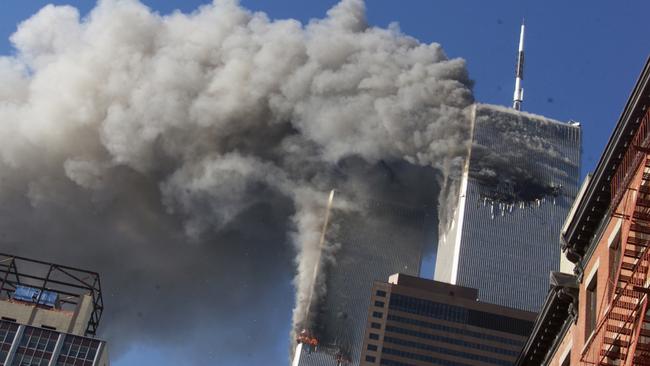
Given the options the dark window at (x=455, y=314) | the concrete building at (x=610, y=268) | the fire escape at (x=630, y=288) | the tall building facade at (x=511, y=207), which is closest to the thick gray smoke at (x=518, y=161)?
the tall building facade at (x=511, y=207)

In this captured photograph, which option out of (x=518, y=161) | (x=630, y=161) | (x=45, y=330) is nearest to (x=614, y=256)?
(x=630, y=161)

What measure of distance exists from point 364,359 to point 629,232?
133m

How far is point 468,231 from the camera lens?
186m

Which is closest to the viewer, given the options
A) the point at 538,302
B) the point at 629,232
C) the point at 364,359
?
the point at 629,232

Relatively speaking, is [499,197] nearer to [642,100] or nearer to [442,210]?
[442,210]

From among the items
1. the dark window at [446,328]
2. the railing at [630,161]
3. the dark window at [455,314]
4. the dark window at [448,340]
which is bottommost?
the railing at [630,161]

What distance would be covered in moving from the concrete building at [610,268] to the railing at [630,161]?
0.03 metres

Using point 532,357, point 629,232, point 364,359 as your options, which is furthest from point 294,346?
point 629,232

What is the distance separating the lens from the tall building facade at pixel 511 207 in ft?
602

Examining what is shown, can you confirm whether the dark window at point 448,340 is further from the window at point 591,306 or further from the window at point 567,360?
the window at point 591,306

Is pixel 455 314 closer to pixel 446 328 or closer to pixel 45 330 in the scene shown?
pixel 446 328

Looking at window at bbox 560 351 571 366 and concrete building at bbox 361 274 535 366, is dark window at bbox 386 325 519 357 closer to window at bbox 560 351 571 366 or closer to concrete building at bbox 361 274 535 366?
concrete building at bbox 361 274 535 366

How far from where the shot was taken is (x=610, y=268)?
35.3m

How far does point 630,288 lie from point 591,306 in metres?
6.35
